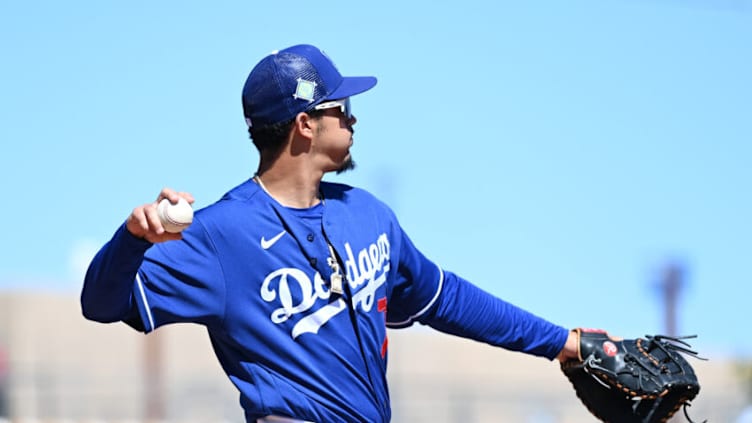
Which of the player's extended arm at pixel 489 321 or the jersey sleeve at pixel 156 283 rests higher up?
the jersey sleeve at pixel 156 283

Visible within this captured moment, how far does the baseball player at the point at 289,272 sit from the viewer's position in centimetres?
419

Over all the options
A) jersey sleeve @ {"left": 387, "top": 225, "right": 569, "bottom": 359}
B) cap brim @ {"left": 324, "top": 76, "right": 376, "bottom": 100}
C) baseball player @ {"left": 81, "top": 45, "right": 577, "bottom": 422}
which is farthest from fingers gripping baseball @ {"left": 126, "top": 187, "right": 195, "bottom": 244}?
jersey sleeve @ {"left": 387, "top": 225, "right": 569, "bottom": 359}

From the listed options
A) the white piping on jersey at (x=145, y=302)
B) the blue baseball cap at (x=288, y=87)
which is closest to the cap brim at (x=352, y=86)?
the blue baseball cap at (x=288, y=87)

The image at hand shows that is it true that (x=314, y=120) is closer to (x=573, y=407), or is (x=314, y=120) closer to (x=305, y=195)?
(x=305, y=195)

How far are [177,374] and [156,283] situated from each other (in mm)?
29415

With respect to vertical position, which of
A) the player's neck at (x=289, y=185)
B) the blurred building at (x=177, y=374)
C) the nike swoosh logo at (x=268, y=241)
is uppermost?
the player's neck at (x=289, y=185)

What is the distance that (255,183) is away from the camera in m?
4.58

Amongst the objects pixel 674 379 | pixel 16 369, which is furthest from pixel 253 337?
pixel 16 369

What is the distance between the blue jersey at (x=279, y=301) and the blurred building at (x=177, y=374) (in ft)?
65.1

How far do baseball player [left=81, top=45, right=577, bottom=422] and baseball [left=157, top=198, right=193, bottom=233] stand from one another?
0.31 meters

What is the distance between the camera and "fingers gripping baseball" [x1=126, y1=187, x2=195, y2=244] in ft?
12.0

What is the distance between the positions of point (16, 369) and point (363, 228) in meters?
30.0

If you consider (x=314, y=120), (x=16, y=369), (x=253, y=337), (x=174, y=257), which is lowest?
(x=16, y=369)

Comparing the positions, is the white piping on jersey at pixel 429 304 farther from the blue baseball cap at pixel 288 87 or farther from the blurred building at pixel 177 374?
the blurred building at pixel 177 374
